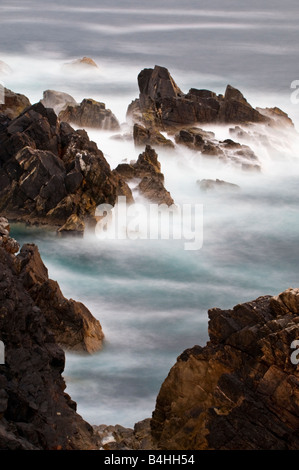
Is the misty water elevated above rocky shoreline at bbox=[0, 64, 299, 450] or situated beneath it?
elevated above

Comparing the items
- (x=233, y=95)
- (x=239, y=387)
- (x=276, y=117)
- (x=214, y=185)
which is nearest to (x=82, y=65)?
(x=276, y=117)

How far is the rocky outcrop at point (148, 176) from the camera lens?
33.1 m

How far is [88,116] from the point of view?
43.5 metres

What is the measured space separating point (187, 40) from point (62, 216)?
48.8m

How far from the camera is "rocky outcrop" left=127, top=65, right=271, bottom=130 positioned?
4253 centimetres

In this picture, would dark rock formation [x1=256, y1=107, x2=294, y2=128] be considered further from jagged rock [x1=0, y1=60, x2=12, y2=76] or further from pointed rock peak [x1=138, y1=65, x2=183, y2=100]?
jagged rock [x1=0, y1=60, x2=12, y2=76]

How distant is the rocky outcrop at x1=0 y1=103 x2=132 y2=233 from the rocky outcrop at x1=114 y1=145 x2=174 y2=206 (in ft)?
4.33

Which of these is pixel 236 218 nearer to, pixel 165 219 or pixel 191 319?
pixel 165 219

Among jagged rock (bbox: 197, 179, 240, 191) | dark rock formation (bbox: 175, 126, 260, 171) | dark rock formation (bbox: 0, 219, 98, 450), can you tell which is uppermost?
dark rock formation (bbox: 175, 126, 260, 171)

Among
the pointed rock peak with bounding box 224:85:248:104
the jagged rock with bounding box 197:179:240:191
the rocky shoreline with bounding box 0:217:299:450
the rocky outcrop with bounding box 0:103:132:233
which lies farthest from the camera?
the pointed rock peak with bounding box 224:85:248:104

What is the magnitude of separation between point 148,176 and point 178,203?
1.75 m

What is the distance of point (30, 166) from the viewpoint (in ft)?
101

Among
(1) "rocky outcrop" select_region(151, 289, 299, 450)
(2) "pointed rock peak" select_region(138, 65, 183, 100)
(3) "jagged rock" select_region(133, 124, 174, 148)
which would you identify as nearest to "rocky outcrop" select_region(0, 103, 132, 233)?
(3) "jagged rock" select_region(133, 124, 174, 148)

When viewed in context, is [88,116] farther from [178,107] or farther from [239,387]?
[239,387]
